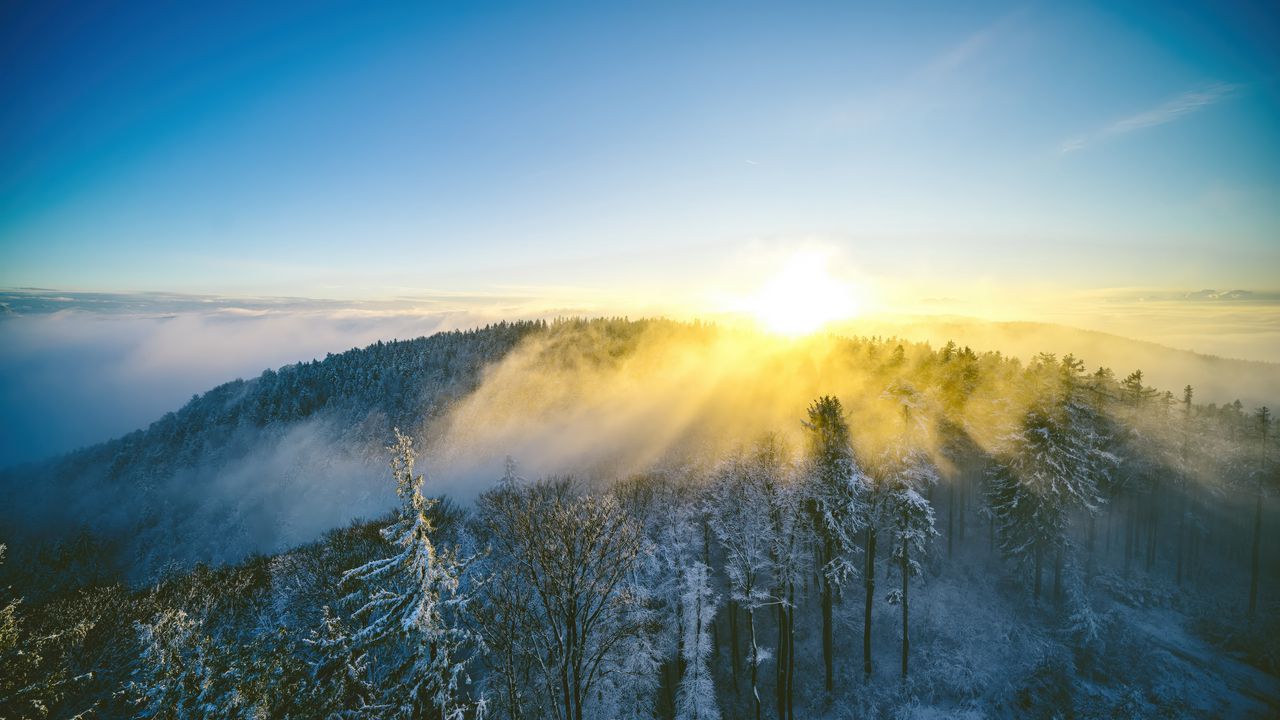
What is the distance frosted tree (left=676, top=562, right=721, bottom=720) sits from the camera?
2166cm

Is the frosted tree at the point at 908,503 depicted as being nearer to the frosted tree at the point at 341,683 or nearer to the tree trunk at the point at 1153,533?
the frosted tree at the point at 341,683

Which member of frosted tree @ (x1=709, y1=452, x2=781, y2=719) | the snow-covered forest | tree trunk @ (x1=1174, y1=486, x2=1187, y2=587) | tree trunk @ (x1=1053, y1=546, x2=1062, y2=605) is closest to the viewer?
the snow-covered forest

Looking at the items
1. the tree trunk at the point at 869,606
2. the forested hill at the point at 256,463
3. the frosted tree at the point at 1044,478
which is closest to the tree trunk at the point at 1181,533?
the frosted tree at the point at 1044,478

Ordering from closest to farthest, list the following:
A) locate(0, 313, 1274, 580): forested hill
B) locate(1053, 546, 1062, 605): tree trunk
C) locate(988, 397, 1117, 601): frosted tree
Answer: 1. locate(988, 397, 1117, 601): frosted tree
2. locate(1053, 546, 1062, 605): tree trunk
3. locate(0, 313, 1274, 580): forested hill

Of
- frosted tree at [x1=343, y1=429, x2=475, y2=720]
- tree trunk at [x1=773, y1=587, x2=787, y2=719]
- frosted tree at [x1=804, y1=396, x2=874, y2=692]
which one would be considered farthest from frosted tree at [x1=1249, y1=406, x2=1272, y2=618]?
frosted tree at [x1=343, y1=429, x2=475, y2=720]

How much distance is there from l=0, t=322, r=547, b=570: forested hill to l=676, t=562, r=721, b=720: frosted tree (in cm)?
9236

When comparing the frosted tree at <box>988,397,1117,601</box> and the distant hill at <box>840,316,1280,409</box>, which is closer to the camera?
the frosted tree at <box>988,397,1117,601</box>

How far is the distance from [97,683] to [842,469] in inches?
1408

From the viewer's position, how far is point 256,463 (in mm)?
111250

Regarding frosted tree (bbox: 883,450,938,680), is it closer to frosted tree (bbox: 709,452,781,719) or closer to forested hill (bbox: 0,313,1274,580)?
frosted tree (bbox: 709,452,781,719)

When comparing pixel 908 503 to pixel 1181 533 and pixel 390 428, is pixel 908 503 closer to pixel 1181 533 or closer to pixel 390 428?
pixel 1181 533

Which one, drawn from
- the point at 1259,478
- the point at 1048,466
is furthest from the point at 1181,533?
the point at 1048,466

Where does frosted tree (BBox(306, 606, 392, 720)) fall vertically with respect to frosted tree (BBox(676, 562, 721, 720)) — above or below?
above

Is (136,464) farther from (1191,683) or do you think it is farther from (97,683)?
(1191,683)
